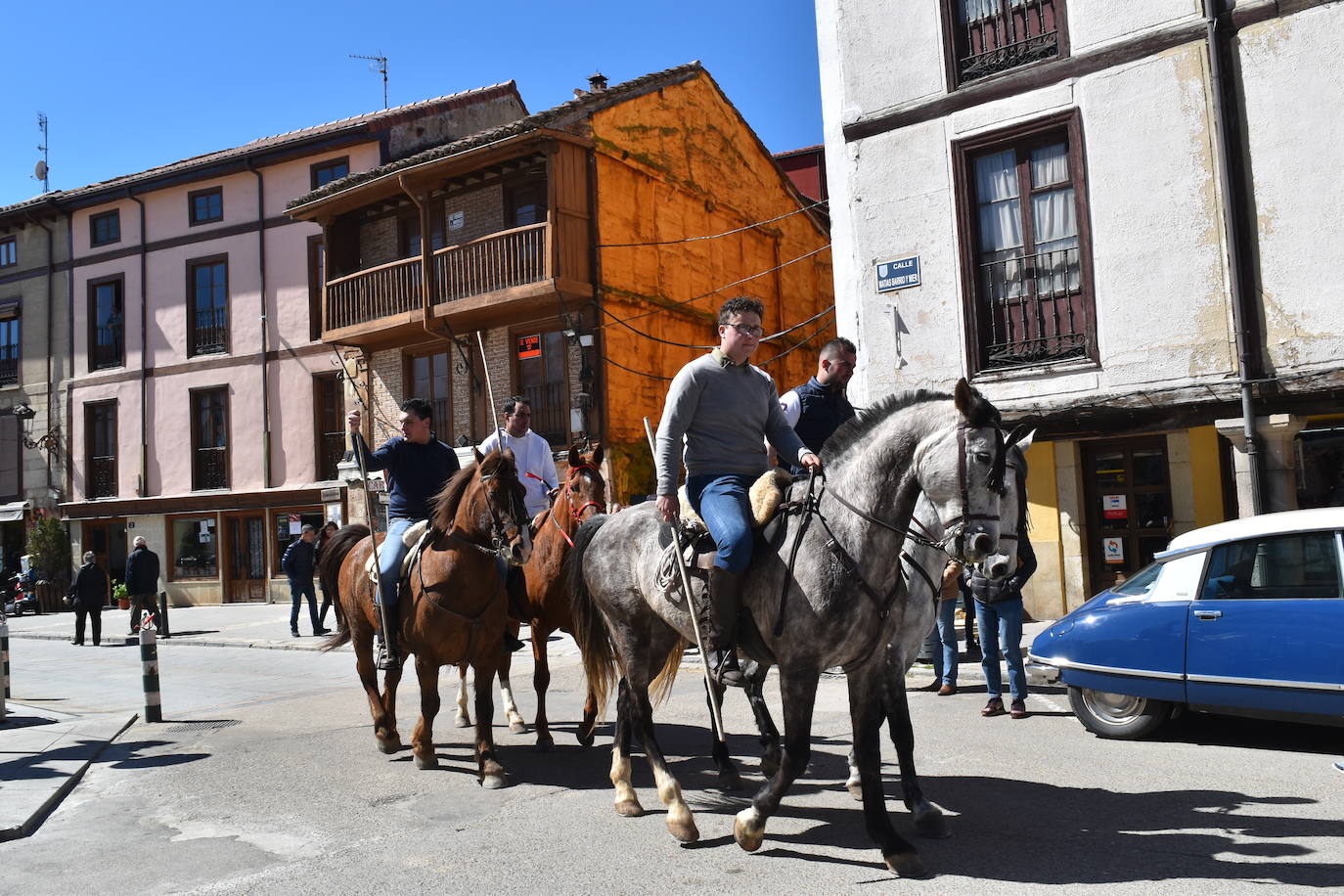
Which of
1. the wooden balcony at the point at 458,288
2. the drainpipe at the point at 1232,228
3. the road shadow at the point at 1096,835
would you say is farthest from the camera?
the wooden balcony at the point at 458,288

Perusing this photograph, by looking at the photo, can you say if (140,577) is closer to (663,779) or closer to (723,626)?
(663,779)

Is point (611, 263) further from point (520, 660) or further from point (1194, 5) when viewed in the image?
point (1194, 5)

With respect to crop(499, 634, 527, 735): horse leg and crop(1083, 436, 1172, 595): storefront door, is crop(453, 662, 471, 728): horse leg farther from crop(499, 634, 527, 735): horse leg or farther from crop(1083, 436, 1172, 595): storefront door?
crop(1083, 436, 1172, 595): storefront door

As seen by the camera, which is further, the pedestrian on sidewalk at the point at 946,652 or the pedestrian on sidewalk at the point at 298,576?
the pedestrian on sidewalk at the point at 298,576

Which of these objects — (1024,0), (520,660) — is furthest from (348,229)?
(1024,0)

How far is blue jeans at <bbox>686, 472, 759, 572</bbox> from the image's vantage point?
4711mm

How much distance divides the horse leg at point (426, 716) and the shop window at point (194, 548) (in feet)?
78.2

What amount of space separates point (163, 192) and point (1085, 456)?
2761 centimetres

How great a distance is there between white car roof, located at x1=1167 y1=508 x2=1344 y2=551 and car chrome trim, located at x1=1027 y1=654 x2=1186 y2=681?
0.91 metres

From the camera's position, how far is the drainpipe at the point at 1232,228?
11.2m

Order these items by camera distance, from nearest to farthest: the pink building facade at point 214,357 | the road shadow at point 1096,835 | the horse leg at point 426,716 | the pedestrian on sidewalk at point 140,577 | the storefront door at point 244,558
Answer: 1. the road shadow at point 1096,835
2. the horse leg at point 426,716
3. the pedestrian on sidewalk at point 140,577
4. the pink building facade at point 214,357
5. the storefront door at point 244,558

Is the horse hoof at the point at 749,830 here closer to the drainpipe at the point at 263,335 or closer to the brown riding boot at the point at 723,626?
the brown riding boot at the point at 723,626

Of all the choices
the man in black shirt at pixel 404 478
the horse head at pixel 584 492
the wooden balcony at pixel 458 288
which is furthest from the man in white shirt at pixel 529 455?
the wooden balcony at pixel 458 288

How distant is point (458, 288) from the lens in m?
21.6
